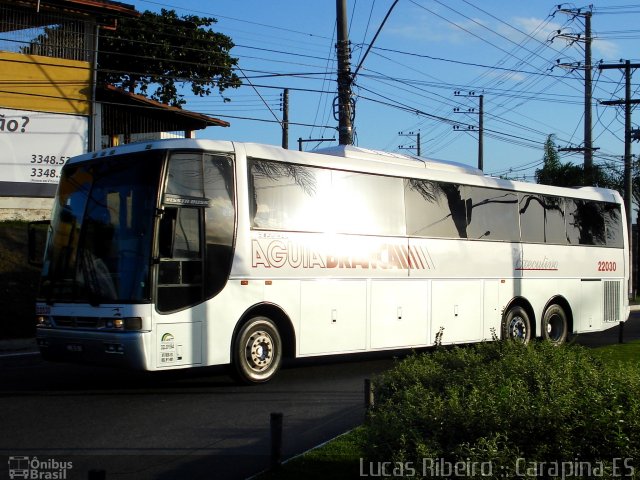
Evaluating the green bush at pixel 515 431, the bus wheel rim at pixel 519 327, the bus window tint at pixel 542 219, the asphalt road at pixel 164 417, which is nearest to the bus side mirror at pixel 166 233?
the asphalt road at pixel 164 417

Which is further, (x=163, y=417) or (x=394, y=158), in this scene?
(x=394, y=158)

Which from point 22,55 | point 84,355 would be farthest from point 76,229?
point 22,55

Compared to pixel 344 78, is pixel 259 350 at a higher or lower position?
lower

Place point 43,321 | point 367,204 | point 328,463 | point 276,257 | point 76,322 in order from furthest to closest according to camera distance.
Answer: point 367,204 → point 276,257 → point 43,321 → point 76,322 → point 328,463

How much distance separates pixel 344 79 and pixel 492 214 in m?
6.91

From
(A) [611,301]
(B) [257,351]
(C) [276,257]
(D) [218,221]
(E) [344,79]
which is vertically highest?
(E) [344,79]

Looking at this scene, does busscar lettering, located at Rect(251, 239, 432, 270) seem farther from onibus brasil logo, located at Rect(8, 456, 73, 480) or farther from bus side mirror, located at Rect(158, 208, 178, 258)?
onibus brasil logo, located at Rect(8, 456, 73, 480)

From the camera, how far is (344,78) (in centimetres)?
2189

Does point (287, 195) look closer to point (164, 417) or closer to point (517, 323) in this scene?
point (164, 417)

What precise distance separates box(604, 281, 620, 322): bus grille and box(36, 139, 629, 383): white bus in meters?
2.36

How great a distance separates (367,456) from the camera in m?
5.74

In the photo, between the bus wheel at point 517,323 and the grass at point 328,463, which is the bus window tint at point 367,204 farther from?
the grass at point 328,463

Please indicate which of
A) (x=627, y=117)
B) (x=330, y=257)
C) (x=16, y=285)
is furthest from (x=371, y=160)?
(x=627, y=117)

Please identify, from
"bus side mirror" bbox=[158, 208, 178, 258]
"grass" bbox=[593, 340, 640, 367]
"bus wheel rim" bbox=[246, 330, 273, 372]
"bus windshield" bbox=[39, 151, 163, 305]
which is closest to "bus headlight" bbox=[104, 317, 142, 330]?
"bus windshield" bbox=[39, 151, 163, 305]
